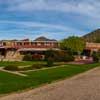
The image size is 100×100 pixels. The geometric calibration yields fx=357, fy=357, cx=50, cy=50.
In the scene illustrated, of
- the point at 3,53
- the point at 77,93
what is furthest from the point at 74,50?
the point at 77,93

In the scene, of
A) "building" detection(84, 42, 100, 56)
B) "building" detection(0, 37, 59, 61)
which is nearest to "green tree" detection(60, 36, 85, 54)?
"building" detection(0, 37, 59, 61)

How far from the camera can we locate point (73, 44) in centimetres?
9681

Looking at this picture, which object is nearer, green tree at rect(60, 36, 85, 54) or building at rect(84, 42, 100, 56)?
green tree at rect(60, 36, 85, 54)

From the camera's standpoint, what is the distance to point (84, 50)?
101938 mm

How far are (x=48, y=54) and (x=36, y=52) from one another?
58.8 ft

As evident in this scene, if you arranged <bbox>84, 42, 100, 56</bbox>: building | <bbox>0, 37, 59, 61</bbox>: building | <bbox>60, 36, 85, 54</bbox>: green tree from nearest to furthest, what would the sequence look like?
<bbox>0, 37, 59, 61</bbox>: building
<bbox>60, 36, 85, 54</bbox>: green tree
<bbox>84, 42, 100, 56</bbox>: building

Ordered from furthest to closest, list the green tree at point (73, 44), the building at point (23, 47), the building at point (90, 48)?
the building at point (90, 48)
the green tree at point (73, 44)
the building at point (23, 47)

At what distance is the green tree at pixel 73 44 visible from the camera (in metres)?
95.3

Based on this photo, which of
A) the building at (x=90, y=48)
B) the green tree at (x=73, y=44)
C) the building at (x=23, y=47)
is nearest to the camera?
the building at (x=23, y=47)

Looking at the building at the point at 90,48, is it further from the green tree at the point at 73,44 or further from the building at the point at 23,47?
the building at the point at 23,47

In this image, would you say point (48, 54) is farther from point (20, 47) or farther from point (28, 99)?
point (28, 99)

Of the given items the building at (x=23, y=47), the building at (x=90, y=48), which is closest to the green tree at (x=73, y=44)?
the building at (x=23, y=47)

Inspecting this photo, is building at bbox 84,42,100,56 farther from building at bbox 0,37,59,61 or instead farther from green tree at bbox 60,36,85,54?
building at bbox 0,37,59,61

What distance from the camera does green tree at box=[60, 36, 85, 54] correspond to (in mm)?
95294
